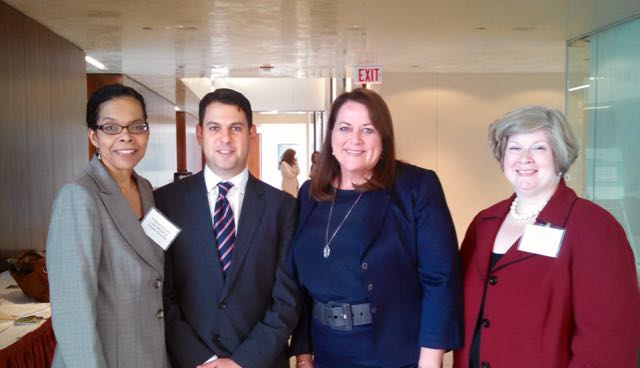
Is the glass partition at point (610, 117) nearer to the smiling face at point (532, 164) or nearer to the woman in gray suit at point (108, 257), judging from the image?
the smiling face at point (532, 164)

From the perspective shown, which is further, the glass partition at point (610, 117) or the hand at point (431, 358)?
the glass partition at point (610, 117)

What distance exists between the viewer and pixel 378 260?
Result: 2074 mm

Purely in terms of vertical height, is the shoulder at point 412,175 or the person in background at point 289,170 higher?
the shoulder at point 412,175

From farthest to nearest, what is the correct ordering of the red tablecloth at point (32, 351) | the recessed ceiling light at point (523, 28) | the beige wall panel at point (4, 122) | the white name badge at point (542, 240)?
the recessed ceiling light at point (523, 28), the beige wall panel at point (4, 122), the red tablecloth at point (32, 351), the white name badge at point (542, 240)

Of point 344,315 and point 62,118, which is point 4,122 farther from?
point 344,315

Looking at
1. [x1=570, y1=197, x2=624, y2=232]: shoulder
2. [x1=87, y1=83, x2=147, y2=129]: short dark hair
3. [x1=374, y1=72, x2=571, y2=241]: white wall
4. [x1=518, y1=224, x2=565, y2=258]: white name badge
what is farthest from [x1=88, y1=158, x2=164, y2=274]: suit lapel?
[x1=374, y1=72, x2=571, y2=241]: white wall

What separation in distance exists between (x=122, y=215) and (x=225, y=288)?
48cm

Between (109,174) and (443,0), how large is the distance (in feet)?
14.1

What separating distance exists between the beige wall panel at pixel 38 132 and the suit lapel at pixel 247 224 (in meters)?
4.27

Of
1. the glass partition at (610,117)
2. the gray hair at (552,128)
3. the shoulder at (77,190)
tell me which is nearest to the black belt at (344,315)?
the gray hair at (552,128)

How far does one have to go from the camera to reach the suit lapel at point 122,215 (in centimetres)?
198

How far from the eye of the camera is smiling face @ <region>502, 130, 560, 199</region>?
1928mm

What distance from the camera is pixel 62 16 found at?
5855mm

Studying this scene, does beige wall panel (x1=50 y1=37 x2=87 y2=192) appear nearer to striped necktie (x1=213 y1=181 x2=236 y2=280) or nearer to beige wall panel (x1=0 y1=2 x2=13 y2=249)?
beige wall panel (x1=0 y1=2 x2=13 y2=249)
